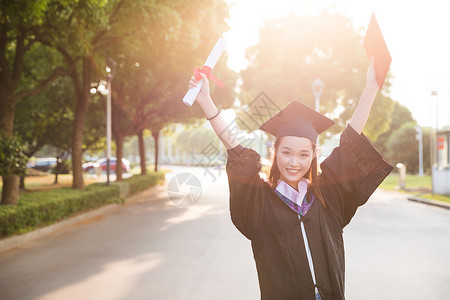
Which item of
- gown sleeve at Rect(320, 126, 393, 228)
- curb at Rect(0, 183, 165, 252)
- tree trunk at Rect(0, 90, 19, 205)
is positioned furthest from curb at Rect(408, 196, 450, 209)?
gown sleeve at Rect(320, 126, 393, 228)

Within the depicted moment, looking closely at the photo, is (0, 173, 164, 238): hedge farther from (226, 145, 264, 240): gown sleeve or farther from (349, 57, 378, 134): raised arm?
(349, 57, 378, 134): raised arm

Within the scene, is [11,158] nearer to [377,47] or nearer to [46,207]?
[46,207]

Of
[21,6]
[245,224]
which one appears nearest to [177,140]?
[21,6]

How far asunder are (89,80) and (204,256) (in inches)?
402

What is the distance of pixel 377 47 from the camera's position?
2.37 m

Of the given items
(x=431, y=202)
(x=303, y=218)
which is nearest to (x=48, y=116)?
(x=431, y=202)

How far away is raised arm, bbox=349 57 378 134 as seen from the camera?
250 centimetres

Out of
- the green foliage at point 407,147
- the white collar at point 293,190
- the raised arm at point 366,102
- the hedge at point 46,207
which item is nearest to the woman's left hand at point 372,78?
the raised arm at point 366,102

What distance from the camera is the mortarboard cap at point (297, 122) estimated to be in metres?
2.62

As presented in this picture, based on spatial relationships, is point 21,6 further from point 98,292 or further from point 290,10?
point 290,10

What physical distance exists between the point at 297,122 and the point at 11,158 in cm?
862

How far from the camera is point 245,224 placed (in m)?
2.52

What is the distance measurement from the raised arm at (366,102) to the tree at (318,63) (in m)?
26.9

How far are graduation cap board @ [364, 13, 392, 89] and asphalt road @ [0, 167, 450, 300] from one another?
364cm
